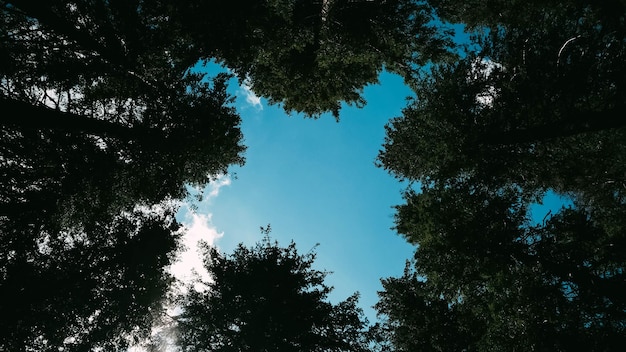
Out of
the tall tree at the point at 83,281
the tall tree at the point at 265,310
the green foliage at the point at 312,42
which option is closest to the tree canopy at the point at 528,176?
the green foliage at the point at 312,42

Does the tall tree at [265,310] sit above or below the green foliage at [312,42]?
below

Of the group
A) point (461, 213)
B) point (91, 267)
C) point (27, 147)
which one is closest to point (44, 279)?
point (91, 267)

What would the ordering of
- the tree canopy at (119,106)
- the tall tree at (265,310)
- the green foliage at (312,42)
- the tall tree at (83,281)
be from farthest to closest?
1. the tall tree at (265,310)
2. the tall tree at (83,281)
3. the green foliage at (312,42)
4. the tree canopy at (119,106)

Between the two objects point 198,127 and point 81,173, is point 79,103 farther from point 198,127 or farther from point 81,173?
point 198,127

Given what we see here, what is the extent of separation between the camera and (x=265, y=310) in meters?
18.7

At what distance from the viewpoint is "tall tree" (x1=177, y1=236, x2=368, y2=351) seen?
18.5 metres

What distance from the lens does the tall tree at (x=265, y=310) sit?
728 inches

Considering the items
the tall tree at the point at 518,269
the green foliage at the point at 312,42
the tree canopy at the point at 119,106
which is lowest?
the tall tree at the point at 518,269

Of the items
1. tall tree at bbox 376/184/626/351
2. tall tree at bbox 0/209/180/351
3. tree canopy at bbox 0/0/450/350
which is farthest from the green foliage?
tall tree at bbox 0/209/180/351

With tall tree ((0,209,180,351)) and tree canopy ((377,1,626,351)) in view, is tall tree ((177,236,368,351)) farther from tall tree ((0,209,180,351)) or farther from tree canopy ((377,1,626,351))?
tree canopy ((377,1,626,351))

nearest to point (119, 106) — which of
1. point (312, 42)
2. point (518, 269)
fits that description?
point (312, 42)

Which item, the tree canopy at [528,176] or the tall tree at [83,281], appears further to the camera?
the tall tree at [83,281]

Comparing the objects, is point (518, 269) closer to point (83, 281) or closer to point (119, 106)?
point (119, 106)

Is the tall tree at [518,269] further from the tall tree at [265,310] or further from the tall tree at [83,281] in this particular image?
the tall tree at [83,281]
